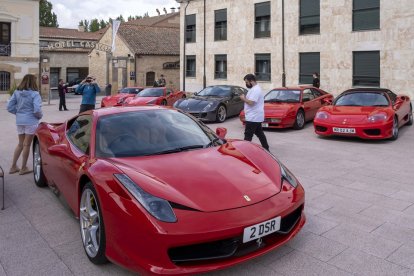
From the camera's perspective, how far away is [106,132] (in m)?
4.24

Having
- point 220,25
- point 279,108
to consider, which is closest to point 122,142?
point 279,108

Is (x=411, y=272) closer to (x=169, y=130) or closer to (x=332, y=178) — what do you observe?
(x=169, y=130)

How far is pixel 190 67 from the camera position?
30.4 m

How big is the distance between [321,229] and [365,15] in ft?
60.3

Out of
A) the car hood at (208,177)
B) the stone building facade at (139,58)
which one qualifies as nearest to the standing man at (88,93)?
the car hood at (208,177)

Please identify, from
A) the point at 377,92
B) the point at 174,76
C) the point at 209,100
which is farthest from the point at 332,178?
the point at 174,76

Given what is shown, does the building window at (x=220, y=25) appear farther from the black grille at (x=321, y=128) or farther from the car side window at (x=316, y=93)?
the black grille at (x=321, y=128)

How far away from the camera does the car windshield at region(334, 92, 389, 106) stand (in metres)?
10.8

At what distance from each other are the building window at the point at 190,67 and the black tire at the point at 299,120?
17.7 metres

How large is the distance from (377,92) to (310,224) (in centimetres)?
798

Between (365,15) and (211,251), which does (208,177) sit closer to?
(211,251)

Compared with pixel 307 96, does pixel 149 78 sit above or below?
above

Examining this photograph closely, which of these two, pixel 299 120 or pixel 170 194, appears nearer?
pixel 170 194

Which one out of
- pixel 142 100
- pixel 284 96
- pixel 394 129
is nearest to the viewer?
pixel 394 129
